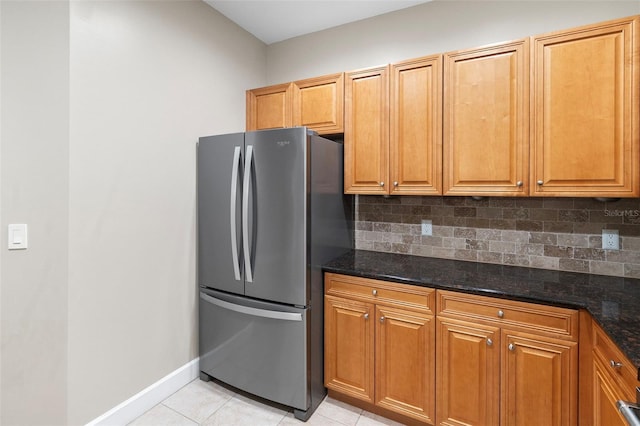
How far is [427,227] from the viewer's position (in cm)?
244

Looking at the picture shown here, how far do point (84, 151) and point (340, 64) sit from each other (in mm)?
2062

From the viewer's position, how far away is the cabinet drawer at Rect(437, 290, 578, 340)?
147 cm

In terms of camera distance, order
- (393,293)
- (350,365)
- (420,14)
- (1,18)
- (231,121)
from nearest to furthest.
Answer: (1,18), (393,293), (350,365), (420,14), (231,121)

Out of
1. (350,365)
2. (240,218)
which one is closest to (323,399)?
(350,365)

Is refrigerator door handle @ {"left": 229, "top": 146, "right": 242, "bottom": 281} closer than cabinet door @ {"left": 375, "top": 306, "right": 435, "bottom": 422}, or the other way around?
cabinet door @ {"left": 375, "top": 306, "right": 435, "bottom": 422}

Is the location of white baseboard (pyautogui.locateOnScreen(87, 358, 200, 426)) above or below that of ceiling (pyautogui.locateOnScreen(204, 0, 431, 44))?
below

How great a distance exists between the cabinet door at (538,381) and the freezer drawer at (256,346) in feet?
3.70

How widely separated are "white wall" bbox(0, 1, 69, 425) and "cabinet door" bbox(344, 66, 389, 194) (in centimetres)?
171

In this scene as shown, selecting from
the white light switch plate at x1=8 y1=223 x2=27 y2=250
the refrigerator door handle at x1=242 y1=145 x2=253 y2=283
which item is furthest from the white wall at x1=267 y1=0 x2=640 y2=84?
the white light switch plate at x1=8 y1=223 x2=27 y2=250

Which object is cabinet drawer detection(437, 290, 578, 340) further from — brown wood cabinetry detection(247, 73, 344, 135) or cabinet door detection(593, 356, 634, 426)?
brown wood cabinetry detection(247, 73, 344, 135)

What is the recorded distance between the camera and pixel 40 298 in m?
1.66

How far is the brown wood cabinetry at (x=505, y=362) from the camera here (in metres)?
1.48

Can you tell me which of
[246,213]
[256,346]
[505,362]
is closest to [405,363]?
[505,362]

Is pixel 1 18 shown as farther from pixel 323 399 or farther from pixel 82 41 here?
pixel 323 399
